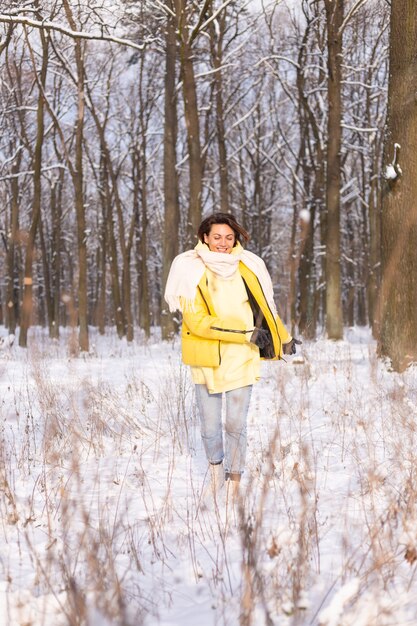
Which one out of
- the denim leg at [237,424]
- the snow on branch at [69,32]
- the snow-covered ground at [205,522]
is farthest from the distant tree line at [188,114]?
the snow-covered ground at [205,522]

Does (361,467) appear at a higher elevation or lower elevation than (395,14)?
lower

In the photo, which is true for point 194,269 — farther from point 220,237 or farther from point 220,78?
point 220,78

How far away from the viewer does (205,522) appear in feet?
10.4

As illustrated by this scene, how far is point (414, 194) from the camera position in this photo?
7168 millimetres

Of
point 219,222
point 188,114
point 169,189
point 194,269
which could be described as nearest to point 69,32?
point 219,222

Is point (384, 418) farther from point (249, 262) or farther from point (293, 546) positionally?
point (293, 546)

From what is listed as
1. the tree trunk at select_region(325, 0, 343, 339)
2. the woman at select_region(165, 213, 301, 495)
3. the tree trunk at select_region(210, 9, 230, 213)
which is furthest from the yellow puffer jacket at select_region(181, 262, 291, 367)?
the tree trunk at select_region(210, 9, 230, 213)

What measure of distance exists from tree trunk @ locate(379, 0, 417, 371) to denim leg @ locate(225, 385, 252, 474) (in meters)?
3.98

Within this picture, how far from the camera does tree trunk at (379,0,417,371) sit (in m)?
7.13

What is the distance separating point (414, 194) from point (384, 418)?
3114mm

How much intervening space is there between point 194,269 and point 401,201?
4.50 metres

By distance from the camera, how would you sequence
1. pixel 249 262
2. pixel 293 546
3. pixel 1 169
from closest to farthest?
pixel 293 546 < pixel 249 262 < pixel 1 169

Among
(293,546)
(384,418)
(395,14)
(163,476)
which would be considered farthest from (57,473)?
(395,14)

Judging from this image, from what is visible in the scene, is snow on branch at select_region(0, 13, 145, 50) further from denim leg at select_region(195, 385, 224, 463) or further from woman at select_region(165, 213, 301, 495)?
denim leg at select_region(195, 385, 224, 463)
